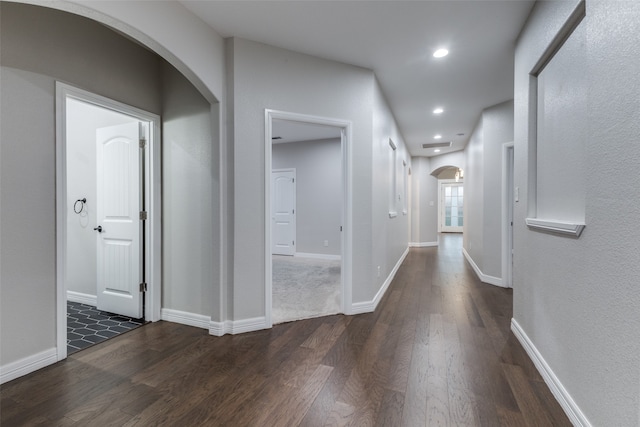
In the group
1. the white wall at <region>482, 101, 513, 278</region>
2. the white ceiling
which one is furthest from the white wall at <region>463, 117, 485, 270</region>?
the white ceiling

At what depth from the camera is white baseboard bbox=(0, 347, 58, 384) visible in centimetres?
183

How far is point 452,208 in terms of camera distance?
12.4 m

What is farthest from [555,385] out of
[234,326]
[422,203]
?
[422,203]

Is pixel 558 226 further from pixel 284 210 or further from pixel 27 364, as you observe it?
pixel 284 210

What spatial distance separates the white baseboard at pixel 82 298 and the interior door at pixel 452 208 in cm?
1210

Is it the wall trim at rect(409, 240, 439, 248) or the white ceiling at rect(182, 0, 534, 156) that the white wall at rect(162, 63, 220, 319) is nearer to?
the white ceiling at rect(182, 0, 534, 156)

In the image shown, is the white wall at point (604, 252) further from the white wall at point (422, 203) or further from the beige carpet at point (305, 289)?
the white wall at point (422, 203)

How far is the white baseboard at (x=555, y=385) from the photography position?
143cm

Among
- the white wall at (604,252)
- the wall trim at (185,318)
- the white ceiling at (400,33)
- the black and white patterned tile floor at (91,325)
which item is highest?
the white ceiling at (400,33)

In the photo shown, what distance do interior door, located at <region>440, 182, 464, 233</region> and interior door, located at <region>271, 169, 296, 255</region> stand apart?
817 centimetres

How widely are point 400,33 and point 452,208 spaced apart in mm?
11221

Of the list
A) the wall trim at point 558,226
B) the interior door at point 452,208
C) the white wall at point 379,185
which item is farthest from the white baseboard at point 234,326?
the interior door at point 452,208

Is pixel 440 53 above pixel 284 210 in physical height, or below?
above

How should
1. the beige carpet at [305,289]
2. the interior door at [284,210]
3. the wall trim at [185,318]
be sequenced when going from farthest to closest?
the interior door at [284,210]
the beige carpet at [305,289]
the wall trim at [185,318]
